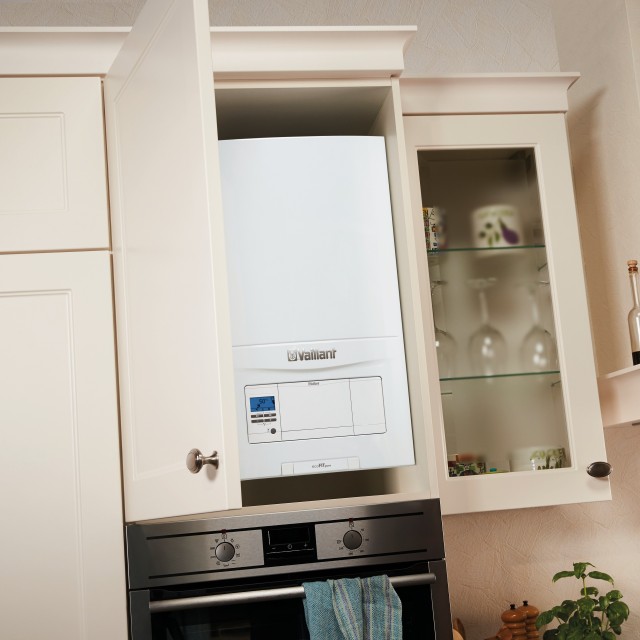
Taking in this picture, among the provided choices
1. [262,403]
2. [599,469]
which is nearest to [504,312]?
[599,469]

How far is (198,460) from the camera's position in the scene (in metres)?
1.31

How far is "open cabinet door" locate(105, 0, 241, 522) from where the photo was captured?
4.31 ft

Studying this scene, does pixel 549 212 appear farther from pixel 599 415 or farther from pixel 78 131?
pixel 78 131

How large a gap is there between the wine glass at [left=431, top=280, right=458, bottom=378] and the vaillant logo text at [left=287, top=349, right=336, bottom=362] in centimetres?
32

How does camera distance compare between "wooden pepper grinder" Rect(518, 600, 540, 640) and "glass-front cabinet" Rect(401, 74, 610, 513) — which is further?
"wooden pepper grinder" Rect(518, 600, 540, 640)

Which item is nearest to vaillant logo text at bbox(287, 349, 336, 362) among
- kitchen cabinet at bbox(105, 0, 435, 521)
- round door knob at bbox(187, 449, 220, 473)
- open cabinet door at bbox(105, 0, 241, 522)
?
kitchen cabinet at bbox(105, 0, 435, 521)

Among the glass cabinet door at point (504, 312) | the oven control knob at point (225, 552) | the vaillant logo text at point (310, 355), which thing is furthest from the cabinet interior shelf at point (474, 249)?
the oven control knob at point (225, 552)

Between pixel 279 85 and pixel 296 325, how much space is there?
496 mm

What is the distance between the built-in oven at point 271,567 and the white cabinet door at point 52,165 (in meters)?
0.58

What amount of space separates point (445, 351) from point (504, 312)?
0.17m

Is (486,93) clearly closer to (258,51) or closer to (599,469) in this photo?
(258,51)

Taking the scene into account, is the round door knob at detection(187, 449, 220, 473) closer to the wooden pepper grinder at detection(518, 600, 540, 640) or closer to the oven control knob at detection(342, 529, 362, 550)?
the oven control knob at detection(342, 529, 362, 550)

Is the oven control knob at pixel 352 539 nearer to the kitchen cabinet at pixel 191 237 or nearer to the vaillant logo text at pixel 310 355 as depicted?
the kitchen cabinet at pixel 191 237

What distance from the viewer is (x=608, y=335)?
2.19 metres
